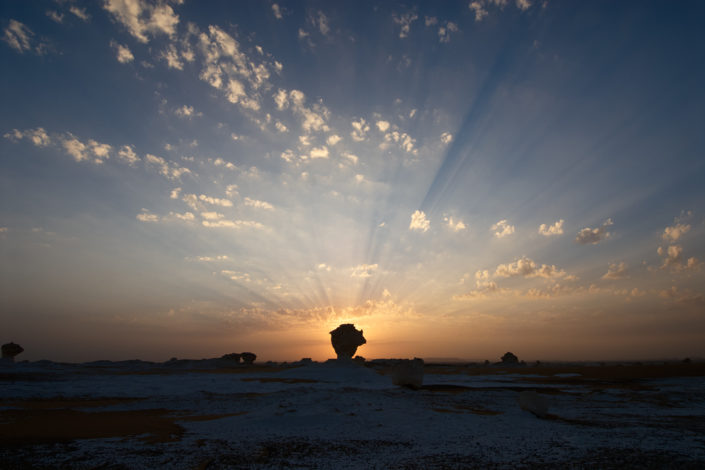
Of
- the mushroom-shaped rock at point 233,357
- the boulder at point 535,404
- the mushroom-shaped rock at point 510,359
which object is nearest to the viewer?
the boulder at point 535,404

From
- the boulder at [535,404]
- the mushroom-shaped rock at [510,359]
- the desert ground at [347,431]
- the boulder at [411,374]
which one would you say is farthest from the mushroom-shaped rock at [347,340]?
the mushroom-shaped rock at [510,359]

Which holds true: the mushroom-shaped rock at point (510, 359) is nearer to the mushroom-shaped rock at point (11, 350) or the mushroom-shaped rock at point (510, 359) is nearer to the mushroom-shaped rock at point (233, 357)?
the mushroom-shaped rock at point (233, 357)

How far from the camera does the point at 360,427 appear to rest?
12.7 metres

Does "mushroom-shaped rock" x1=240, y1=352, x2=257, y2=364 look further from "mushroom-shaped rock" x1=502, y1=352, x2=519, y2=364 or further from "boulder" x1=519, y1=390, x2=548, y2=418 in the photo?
"boulder" x1=519, y1=390, x2=548, y2=418

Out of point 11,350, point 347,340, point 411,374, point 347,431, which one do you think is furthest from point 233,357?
point 347,431

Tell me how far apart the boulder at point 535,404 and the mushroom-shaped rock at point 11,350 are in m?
66.2

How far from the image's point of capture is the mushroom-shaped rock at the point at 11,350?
171 ft

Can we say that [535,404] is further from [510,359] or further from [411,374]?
[510,359]

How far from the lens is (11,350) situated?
2071 inches

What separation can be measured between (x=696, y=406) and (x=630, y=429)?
9182mm

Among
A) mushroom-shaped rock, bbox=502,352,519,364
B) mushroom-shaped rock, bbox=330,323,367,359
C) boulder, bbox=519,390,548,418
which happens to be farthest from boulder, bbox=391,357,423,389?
mushroom-shaped rock, bbox=502,352,519,364

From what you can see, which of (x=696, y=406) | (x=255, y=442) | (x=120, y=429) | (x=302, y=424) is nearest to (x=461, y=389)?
(x=696, y=406)

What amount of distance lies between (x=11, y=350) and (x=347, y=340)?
48.9 m

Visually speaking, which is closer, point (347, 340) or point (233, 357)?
point (347, 340)
